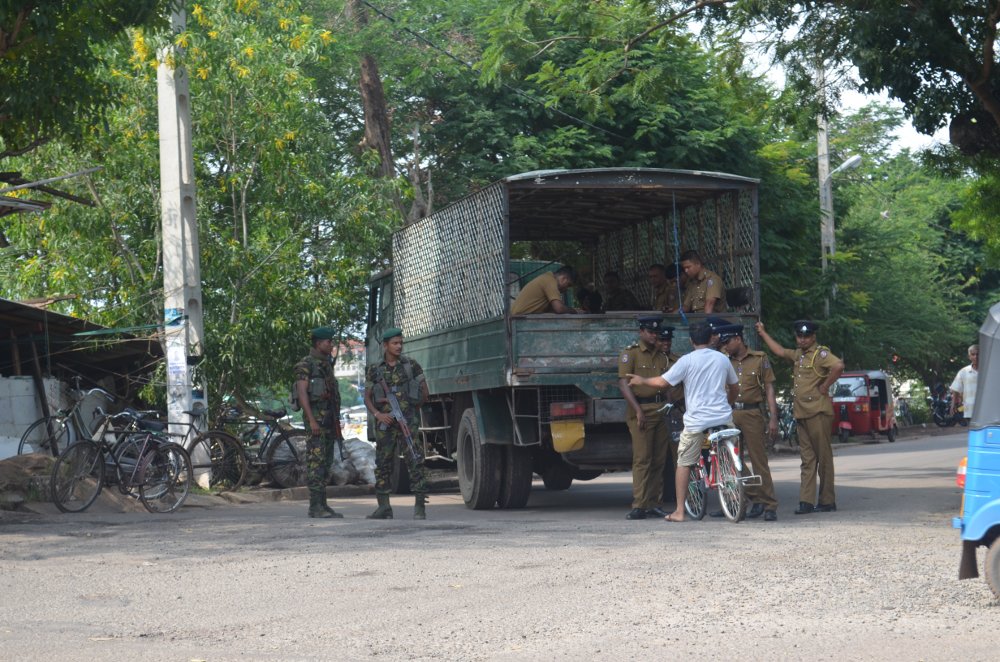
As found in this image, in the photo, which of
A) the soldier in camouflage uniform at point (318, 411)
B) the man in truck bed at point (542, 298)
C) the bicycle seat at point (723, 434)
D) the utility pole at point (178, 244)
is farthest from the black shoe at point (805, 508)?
the utility pole at point (178, 244)

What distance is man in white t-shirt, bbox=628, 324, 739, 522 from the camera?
11195mm

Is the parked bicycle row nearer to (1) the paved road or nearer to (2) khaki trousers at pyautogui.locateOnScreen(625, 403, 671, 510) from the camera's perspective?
(1) the paved road

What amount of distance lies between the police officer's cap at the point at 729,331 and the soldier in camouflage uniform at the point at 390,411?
273 centimetres

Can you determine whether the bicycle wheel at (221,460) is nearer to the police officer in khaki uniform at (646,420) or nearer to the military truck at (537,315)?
the military truck at (537,315)

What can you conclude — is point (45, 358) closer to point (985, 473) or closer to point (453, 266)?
point (453, 266)

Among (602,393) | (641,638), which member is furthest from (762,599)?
(602,393)

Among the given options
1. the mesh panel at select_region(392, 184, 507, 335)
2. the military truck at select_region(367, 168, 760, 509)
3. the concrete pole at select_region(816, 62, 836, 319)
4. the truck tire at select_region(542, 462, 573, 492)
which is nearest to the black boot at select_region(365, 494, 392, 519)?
the military truck at select_region(367, 168, 760, 509)

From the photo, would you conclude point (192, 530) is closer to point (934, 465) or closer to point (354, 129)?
point (934, 465)

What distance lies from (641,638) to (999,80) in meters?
8.89

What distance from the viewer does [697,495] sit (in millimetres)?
11555

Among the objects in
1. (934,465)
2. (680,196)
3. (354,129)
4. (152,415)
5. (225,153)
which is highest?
(354,129)

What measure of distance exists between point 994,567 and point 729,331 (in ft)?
18.2

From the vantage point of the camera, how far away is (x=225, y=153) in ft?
58.1

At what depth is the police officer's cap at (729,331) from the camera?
12.0 meters
